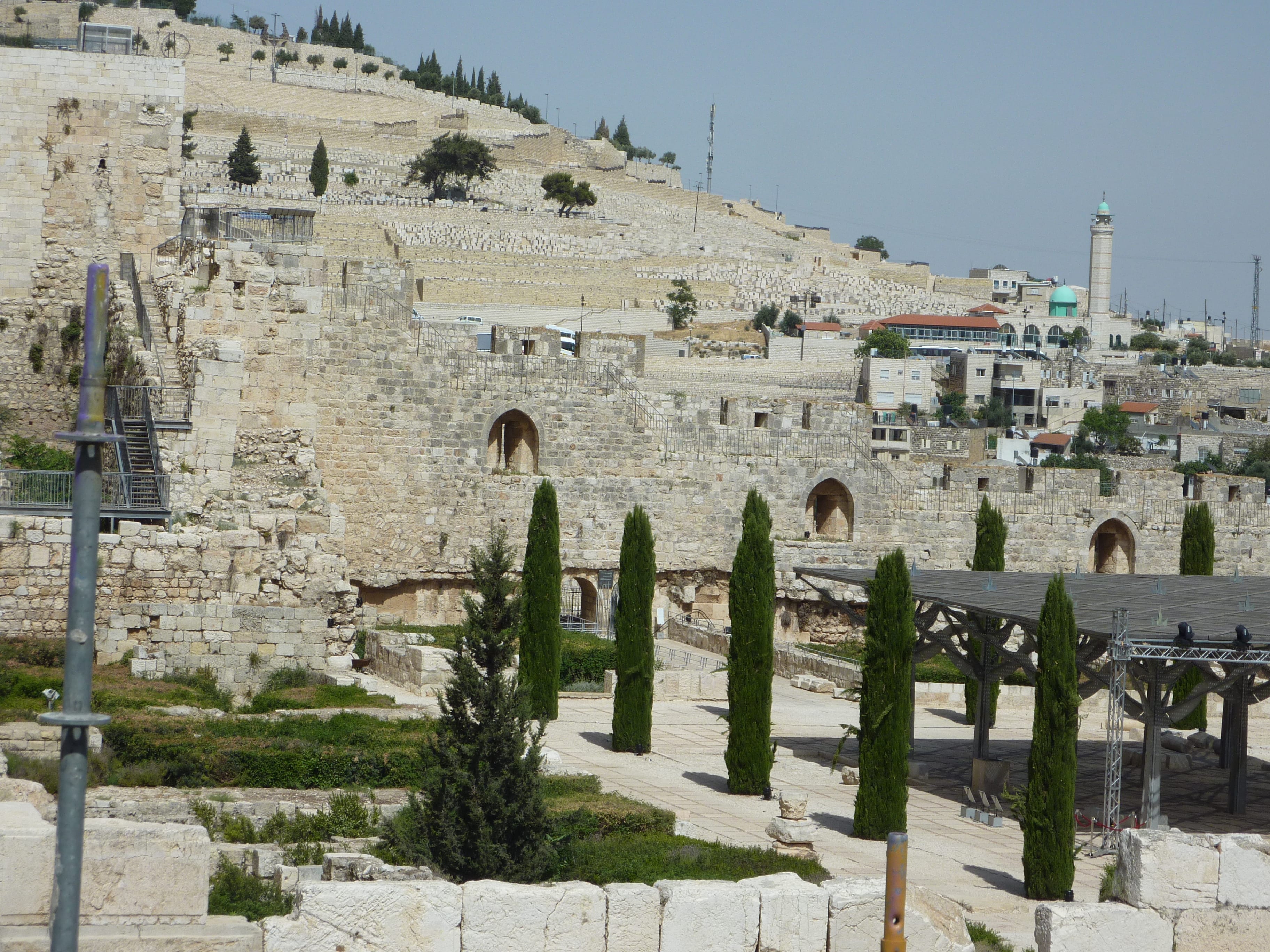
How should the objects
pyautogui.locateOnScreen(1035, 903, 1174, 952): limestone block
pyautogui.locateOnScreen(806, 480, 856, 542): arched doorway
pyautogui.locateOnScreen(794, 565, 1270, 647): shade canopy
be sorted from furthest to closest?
1. pyautogui.locateOnScreen(806, 480, 856, 542): arched doorway
2. pyautogui.locateOnScreen(794, 565, 1270, 647): shade canopy
3. pyautogui.locateOnScreen(1035, 903, 1174, 952): limestone block

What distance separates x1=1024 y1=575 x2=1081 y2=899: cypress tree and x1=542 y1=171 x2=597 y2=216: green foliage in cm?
9159

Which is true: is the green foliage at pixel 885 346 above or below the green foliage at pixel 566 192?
below

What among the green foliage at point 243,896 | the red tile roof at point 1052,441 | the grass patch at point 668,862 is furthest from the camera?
the red tile roof at point 1052,441

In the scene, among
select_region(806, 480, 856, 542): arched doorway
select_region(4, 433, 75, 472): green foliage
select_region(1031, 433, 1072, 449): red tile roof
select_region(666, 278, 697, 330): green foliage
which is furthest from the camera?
select_region(666, 278, 697, 330): green foliage

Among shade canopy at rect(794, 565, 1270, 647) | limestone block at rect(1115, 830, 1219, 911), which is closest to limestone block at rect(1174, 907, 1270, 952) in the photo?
limestone block at rect(1115, 830, 1219, 911)

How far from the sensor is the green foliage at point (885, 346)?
87250mm

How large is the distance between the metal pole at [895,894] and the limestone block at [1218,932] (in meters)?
2.52

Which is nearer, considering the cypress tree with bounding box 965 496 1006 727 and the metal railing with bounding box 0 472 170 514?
the metal railing with bounding box 0 472 170 514

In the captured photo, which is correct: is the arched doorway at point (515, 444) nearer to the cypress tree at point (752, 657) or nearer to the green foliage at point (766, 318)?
the cypress tree at point (752, 657)

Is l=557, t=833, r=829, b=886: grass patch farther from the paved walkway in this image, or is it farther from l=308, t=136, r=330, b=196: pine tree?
l=308, t=136, r=330, b=196: pine tree

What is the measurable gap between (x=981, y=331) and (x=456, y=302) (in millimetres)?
42206

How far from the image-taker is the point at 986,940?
11.3 m

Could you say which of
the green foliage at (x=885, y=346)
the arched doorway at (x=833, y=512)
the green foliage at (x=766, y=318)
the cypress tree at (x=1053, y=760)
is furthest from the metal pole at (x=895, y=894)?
the green foliage at (x=766, y=318)

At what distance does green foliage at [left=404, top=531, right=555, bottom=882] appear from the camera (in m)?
11.7
